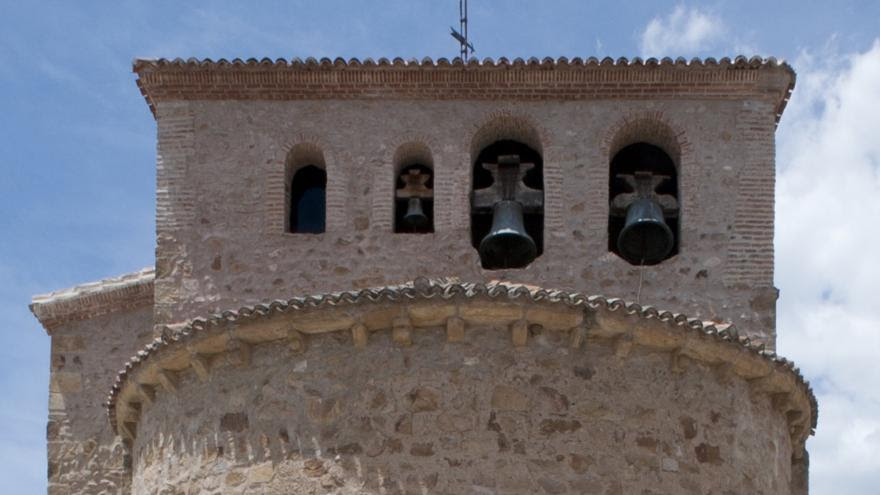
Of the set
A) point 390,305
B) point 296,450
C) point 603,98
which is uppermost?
point 603,98

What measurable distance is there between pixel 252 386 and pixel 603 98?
5.23 metres

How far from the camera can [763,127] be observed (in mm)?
16609

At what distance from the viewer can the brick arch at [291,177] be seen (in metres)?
16.4

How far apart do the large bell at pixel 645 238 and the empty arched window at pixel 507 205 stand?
0.76m

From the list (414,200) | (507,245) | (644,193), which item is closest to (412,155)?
(414,200)

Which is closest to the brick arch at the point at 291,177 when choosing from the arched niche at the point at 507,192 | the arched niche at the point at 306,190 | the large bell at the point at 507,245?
the arched niche at the point at 306,190

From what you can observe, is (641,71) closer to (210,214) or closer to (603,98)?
(603,98)

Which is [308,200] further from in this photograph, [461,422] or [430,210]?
[461,422]

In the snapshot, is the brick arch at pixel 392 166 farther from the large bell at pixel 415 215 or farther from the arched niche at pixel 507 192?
the arched niche at pixel 507 192

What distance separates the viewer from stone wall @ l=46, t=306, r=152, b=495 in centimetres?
1683

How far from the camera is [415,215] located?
16.4m

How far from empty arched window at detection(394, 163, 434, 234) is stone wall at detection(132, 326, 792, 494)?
370 cm

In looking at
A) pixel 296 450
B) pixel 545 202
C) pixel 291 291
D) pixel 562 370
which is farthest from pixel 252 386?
pixel 545 202

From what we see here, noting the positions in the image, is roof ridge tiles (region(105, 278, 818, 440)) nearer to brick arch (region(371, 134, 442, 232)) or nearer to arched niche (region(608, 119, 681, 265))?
arched niche (region(608, 119, 681, 265))
